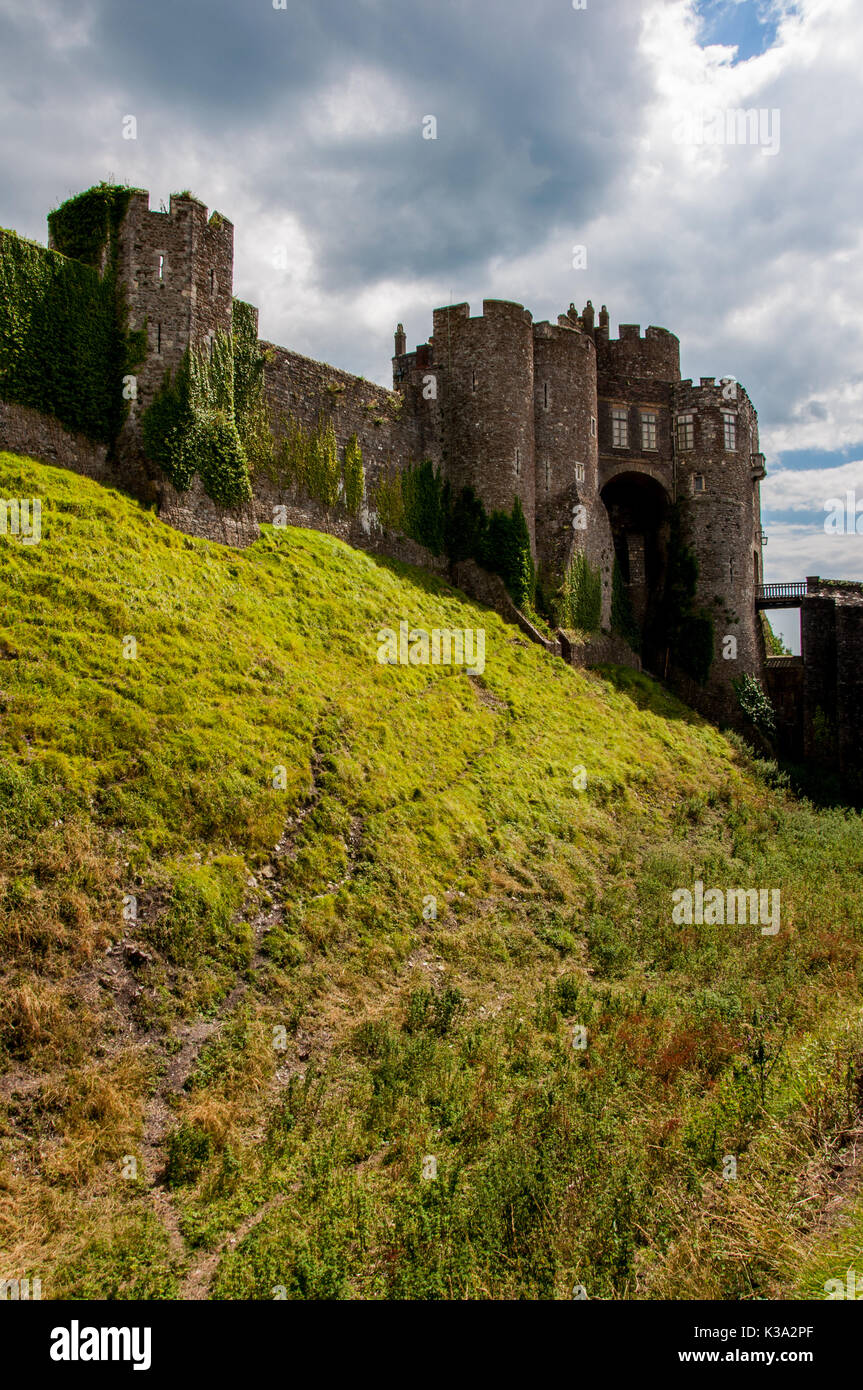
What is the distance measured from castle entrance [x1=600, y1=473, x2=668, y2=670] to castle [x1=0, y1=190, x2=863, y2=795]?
8 cm

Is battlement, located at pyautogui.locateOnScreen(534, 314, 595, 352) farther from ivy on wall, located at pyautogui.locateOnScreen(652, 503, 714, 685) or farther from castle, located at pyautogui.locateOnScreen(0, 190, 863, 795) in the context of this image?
ivy on wall, located at pyautogui.locateOnScreen(652, 503, 714, 685)

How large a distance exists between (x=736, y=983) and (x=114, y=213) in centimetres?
2065

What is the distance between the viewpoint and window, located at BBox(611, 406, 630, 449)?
34562mm

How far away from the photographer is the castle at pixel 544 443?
63.2 feet

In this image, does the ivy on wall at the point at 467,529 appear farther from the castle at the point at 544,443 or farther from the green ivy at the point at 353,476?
the green ivy at the point at 353,476

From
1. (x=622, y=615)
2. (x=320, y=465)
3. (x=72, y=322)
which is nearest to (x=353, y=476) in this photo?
(x=320, y=465)

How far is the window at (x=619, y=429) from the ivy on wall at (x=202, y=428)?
18639 mm

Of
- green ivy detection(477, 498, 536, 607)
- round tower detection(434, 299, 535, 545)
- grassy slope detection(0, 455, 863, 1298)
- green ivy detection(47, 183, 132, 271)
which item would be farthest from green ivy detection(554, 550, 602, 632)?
green ivy detection(47, 183, 132, 271)

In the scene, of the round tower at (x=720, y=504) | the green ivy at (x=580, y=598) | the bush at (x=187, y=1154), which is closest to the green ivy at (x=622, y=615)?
the green ivy at (x=580, y=598)

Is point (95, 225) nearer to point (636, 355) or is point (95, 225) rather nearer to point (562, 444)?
point (562, 444)

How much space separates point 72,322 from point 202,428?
3.41m
